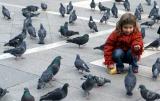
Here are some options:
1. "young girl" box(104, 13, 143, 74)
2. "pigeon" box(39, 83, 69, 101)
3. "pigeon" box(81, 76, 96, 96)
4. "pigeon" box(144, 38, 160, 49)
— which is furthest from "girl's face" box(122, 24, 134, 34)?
"pigeon" box(144, 38, 160, 49)

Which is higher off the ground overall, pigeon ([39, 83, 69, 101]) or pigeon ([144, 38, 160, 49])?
pigeon ([39, 83, 69, 101])

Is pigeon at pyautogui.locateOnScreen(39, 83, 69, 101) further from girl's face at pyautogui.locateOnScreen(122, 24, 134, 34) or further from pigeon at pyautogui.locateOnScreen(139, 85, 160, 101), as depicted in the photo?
girl's face at pyautogui.locateOnScreen(122, 24, 134, 34)

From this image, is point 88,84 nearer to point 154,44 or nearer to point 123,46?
point 123,46

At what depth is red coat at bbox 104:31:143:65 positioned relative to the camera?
9.41m

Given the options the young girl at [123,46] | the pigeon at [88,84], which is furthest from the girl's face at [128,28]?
the pigeon at [88,84]

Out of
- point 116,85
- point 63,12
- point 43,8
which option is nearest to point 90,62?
point 116,85

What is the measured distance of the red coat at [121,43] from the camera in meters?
9.41

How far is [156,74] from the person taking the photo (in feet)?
30.6

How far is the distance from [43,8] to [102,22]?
293 cm

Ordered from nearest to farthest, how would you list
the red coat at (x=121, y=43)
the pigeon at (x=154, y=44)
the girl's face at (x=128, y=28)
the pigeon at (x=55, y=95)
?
the pigeon at (x=55, y=95) < the girl's face at (x=128, y=28) < the red coat at (x=121, y=43) < the pigeon at (x=154, y=44)

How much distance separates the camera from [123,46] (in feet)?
32.1

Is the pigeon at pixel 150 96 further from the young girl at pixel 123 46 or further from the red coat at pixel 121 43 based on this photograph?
the red coat at pixel 121 43

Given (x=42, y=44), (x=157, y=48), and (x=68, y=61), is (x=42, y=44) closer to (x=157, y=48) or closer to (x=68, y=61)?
(x=68, y=61)

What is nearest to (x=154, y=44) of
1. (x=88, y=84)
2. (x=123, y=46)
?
(x=123, y=46)
